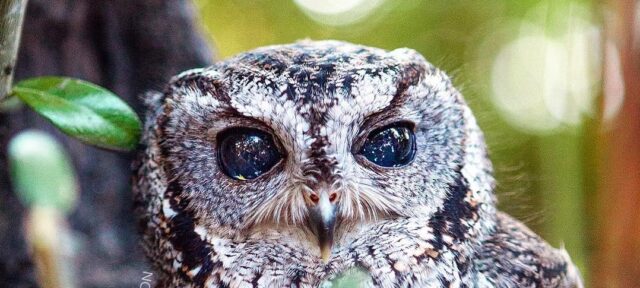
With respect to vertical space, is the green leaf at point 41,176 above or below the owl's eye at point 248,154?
below

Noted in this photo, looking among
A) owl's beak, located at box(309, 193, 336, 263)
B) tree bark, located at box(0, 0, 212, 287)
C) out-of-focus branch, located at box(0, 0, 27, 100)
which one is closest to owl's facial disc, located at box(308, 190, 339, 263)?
owl's beak, located at box(309, 193, 336, 263)

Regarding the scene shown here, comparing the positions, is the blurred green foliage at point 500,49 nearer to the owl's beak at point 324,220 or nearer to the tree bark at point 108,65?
the owl's beak at point 324,220

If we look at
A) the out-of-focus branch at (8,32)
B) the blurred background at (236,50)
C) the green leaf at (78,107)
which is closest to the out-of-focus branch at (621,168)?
the blurred background at (236,50)

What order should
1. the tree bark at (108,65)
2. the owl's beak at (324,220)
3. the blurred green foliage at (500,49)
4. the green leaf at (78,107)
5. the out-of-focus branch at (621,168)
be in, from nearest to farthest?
1. the out-of-focus branch at (621,168)
2. the blurred green foliage at (500,49)
3. the green leaf at (78,107)
4. the owl's beak at (324,220)
5. the tree bark at (108,65)

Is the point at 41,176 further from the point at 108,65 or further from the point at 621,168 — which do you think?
the point at 108,65

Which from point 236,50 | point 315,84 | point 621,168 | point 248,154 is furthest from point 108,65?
point 621,168

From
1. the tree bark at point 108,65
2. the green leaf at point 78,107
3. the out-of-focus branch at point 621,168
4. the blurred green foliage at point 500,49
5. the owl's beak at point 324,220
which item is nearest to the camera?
the out-of-focus branch at point 621,168

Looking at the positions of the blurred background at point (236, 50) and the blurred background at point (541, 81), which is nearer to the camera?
the blurred background at point (541, 81)

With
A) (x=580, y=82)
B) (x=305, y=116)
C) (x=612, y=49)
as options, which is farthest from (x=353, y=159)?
(x=612, y=49)
